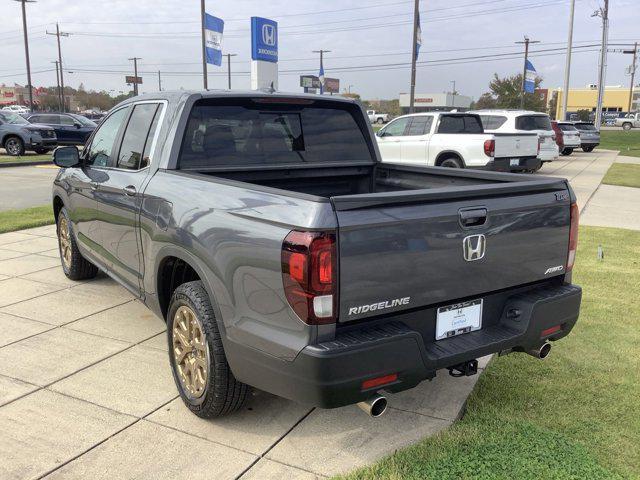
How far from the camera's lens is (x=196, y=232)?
10.5ft

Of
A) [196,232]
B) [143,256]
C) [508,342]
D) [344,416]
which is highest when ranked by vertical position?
[196,232]

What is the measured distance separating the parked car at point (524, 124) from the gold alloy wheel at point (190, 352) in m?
15.6

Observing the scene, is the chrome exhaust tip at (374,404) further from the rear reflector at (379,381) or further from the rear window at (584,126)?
the rear window at (584,126)

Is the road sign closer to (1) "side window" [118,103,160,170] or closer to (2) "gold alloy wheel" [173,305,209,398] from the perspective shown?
(1) "side window" [118,103,160,170]

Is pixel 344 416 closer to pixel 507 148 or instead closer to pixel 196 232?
A: pixel 196 232

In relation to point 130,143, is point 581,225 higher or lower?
lower

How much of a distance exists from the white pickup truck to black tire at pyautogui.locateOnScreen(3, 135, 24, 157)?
Result: 14.6m

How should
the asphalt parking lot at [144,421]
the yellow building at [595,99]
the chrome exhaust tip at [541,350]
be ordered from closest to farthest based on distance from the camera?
the asphalt parking lot at [144,421] < the chrome exhaust tip at [541,350] < the yellow building at [595,99]

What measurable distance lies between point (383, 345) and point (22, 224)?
8.21 meters

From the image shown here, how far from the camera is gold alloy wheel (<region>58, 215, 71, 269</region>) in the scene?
6.04 m

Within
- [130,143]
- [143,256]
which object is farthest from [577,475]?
[130,143]

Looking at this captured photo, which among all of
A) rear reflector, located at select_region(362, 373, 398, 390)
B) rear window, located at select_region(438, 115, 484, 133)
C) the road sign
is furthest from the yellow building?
rear reflector, located at select_region(362, 373, 398, 390)

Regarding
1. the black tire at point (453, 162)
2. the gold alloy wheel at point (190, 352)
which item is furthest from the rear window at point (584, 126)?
the gold alloy wheel at point (190, 352)

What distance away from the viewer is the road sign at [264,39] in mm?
20078
